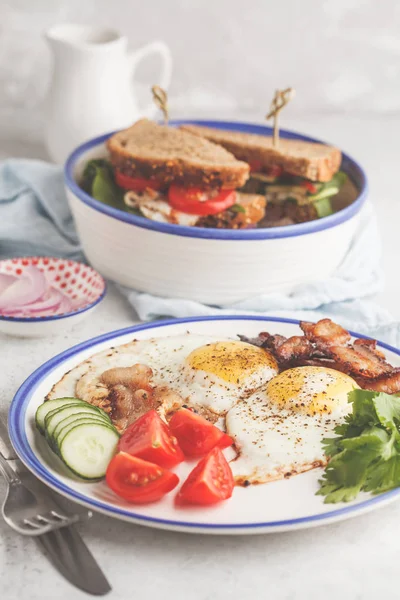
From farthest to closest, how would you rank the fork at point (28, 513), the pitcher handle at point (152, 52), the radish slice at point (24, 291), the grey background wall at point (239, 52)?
the grey background wall at point (239, 52) → the pitcher handle at point (152, 52) → the radish slice at point (24, 291) → the fork at point (28, 513)

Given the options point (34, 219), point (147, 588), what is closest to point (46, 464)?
point (147, 588)

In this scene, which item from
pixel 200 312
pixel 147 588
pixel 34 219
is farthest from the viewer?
pixel 34 219

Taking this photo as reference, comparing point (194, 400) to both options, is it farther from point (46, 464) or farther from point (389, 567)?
point (389, 567)

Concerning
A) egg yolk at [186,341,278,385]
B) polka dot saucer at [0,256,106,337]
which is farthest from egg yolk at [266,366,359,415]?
polka dot saucer at [0,256,106,337]

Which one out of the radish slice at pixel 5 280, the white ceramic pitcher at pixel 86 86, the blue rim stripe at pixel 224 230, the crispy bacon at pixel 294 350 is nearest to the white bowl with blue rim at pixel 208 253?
the blue rim stripe at pixel 224 230

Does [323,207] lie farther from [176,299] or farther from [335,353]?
[335,353]

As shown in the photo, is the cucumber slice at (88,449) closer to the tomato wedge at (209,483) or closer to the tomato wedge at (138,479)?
the tomato wedge at (138,479)

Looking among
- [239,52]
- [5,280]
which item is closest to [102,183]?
[5,280]
